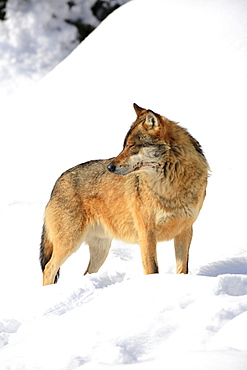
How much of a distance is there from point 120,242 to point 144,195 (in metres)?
3.00

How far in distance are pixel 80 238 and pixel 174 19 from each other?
13.3 m

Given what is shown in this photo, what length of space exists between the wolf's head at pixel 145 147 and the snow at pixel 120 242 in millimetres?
1089

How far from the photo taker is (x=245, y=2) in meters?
16.3

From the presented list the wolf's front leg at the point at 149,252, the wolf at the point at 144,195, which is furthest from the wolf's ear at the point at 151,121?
the wolf's front leg at the point at 149,252

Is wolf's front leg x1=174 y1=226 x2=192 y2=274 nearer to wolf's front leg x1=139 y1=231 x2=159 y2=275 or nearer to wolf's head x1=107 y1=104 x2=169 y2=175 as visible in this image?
wolf's front leg x1=139 y1=231 x2=159 y2=275

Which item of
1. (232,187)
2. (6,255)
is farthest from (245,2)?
(6,255)

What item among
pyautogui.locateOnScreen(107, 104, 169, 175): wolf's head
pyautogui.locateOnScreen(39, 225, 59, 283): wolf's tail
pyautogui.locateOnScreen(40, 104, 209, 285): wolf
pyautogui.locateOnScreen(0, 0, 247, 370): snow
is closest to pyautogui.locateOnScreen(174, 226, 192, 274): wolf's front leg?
pyautogui.locateOnScreen(40, 104, 209, 285): wolf

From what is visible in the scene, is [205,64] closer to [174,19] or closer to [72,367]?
[174,19]

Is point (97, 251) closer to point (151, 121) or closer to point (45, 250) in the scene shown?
point (45, 250)

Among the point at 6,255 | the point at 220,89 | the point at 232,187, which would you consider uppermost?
the point at 220,89

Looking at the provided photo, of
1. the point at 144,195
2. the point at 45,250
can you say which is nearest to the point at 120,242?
the point at 45,250

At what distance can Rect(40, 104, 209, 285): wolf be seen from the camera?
473 cm

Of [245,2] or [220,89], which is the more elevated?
[245,2]

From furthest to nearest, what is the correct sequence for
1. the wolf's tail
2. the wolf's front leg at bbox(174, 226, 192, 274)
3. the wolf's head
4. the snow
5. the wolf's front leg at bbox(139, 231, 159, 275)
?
the wolf's tail
the wolf's front leg at bbox(174, 226, 192, 274)
the wolf's front leg at bbox(139, 231, 159, 275)
the wolf's head
the snow
